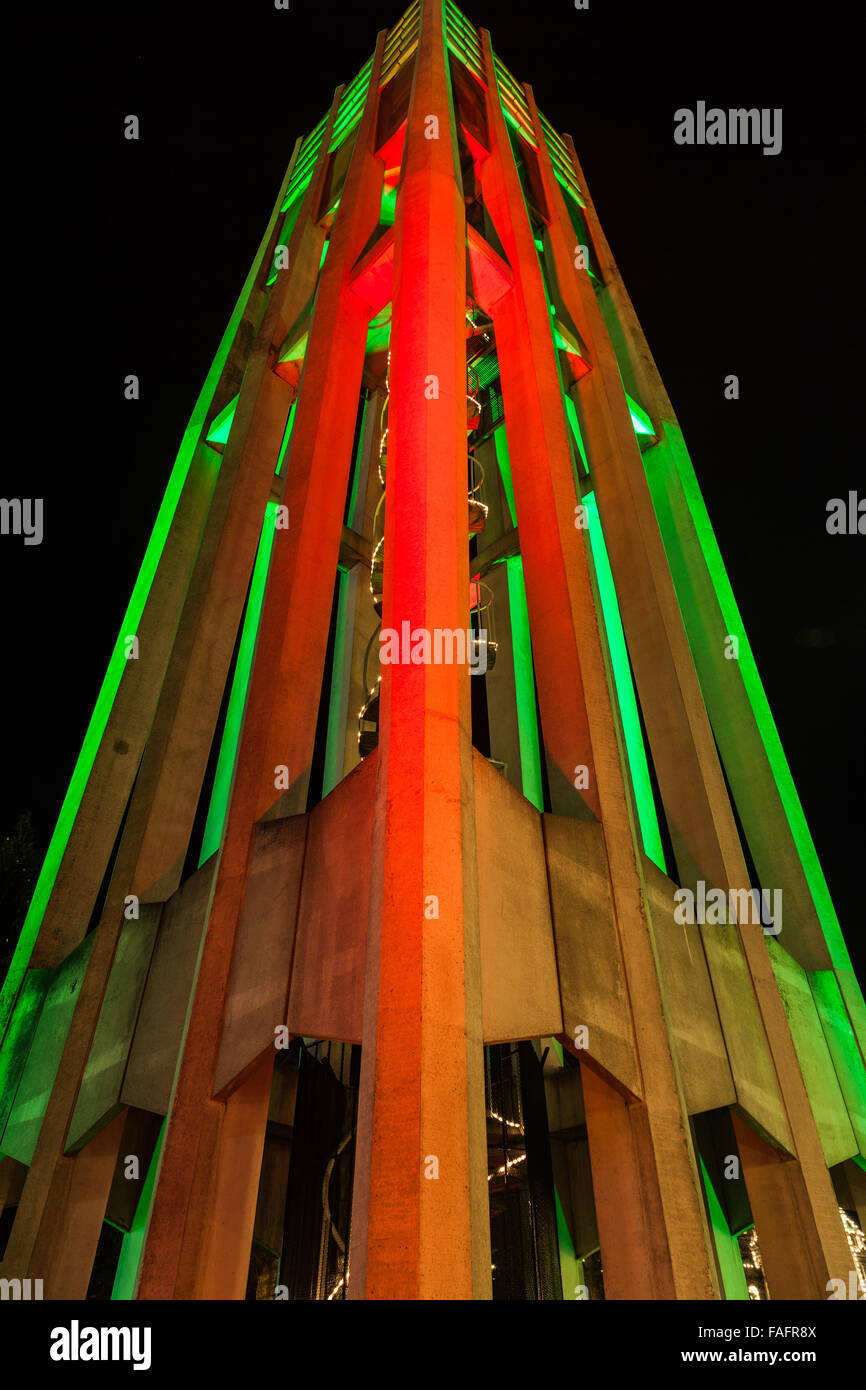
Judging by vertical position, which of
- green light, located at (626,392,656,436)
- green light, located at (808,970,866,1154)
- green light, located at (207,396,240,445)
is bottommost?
green light, located at (808,970,866,1154)

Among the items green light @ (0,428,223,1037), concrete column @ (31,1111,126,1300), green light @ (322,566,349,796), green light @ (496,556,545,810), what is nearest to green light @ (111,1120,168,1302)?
concrete column @ (31,1111,126,1300)

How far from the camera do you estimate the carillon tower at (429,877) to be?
605 centimetres

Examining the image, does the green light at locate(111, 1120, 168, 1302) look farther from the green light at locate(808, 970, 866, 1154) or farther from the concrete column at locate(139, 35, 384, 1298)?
the green light at locate(808, 970, 866, 1154)

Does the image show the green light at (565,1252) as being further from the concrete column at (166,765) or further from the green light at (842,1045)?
the concrete column at (166,765)

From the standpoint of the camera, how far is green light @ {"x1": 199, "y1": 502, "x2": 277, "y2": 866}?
11.1 meters

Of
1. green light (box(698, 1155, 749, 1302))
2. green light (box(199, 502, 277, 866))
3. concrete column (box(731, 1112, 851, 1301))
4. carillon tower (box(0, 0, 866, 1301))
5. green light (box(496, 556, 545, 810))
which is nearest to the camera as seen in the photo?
carillon tower (box(0, 0, 866, 1301))

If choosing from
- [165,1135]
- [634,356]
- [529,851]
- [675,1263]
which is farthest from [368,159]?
[675,1263]

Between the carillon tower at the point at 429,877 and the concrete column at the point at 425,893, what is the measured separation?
0.09 ft

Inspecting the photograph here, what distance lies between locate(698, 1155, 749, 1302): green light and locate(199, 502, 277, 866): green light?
265 inches

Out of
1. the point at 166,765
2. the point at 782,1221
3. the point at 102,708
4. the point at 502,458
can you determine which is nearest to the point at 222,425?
the point at 102,708

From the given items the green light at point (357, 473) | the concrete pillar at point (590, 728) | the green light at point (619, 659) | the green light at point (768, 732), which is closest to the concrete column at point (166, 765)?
the concrete pillar at point (590, 728)

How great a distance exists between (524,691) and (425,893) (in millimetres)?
9960
